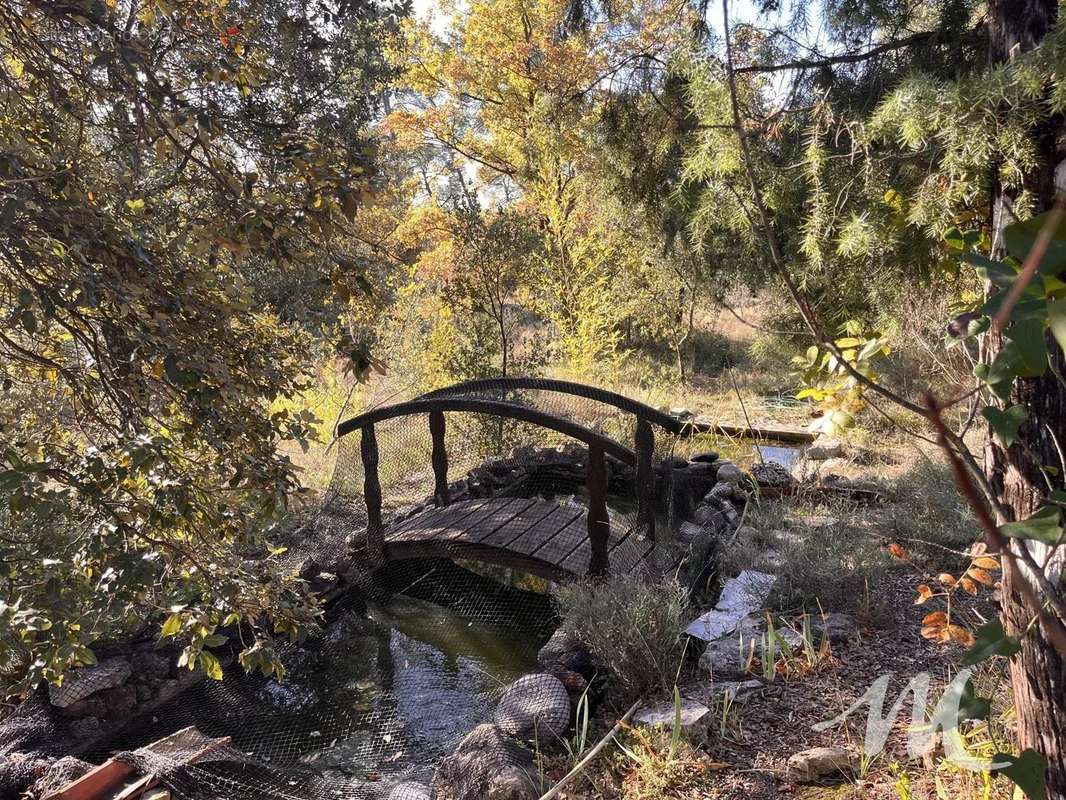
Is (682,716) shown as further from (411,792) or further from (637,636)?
(411,792)

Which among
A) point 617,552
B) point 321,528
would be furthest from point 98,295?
point 321,528

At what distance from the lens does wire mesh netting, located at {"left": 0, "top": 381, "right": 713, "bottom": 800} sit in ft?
9.59

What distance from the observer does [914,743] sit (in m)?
1.99

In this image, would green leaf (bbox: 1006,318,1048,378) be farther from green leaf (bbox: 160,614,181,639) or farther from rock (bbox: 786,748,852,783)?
rock (bbox: 786,748,852,783)

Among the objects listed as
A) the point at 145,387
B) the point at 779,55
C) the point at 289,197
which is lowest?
the point at 145,387

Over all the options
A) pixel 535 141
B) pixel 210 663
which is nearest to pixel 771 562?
pixel 210 663

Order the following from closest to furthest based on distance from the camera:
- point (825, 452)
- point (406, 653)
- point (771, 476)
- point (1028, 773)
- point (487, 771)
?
1. point (1028, 773)
2. point (487, 771)
3. point (406, 653)
4. point (771, 476)
5. point (825, 452)

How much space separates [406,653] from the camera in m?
4.31

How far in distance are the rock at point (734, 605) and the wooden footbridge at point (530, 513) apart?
45cm

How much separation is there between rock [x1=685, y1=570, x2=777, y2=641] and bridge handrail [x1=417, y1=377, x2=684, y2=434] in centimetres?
84

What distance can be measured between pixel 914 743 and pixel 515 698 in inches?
58.1

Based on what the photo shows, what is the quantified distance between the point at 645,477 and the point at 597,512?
15.8 inches

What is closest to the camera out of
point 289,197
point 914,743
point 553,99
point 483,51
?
point 289,197

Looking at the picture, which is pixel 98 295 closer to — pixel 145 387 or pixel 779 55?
pixel 145 387
